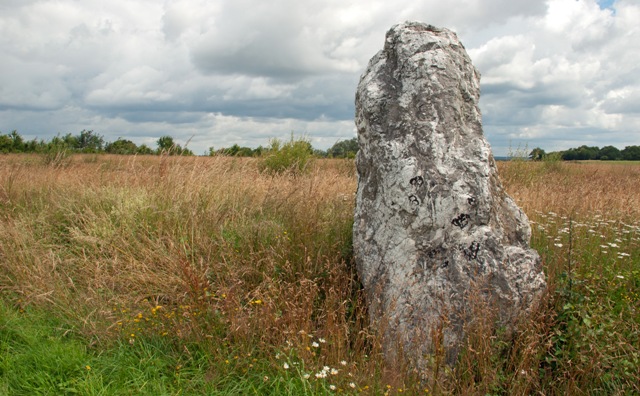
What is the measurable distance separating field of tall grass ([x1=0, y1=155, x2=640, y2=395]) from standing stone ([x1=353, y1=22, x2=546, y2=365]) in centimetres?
26

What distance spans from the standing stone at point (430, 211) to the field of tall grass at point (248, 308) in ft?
0.87

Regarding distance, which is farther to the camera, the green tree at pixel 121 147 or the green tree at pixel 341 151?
the green tree at pixel 121 147

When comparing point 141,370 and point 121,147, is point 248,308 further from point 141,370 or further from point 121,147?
point 121,147

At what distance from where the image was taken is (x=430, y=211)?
3.90 meters

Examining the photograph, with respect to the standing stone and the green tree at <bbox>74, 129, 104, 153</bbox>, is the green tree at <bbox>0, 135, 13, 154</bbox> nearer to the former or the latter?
the green tree at <bbox>74, 129, 104, 153</bbox>

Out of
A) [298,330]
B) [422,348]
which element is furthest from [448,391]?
[298,330]

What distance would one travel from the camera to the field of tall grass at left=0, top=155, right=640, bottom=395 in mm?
3416

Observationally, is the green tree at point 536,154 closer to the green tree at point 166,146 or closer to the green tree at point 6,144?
the green tree at point 166,146

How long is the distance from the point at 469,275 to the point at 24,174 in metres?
9.25

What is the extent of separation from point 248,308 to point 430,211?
1769 mm

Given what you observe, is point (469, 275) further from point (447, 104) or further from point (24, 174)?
point (24, 174)

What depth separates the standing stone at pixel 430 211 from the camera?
3676 mm

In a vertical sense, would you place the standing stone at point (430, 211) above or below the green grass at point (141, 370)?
above

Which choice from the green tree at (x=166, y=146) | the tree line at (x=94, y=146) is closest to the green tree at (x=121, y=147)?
the tree line at (x=94, y=146)
